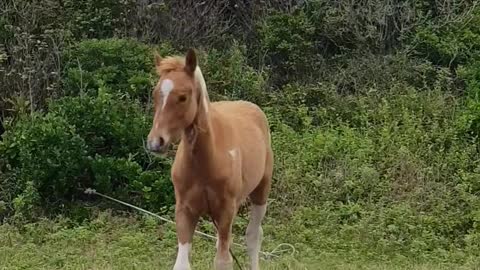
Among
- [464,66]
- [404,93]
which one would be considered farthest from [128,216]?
[464,66]

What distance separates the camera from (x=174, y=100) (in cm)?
564

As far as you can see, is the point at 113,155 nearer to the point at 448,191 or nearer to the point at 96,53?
the point at 96,53

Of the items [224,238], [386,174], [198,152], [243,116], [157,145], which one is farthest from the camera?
[386,174]

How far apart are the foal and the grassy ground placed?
68.5 inches

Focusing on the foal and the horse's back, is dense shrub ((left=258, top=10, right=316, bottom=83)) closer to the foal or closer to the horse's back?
the horse's back

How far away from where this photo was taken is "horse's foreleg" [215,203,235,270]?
246 inches

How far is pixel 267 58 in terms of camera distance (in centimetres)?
1296

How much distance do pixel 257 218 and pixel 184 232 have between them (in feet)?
5.07

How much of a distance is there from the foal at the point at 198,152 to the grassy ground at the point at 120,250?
1739 millimetres

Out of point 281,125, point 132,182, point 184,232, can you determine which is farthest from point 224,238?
point 281,125

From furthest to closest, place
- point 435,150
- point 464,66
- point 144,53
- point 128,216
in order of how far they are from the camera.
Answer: point 464,66 → point 144,53 → point 435,150 → point 128,216

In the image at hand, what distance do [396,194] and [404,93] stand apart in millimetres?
2259

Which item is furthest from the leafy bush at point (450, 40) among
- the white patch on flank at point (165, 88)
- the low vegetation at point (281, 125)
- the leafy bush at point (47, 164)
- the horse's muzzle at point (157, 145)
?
the horse's muzzle at point (157, 145)

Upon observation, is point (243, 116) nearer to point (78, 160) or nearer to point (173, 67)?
point (173, 67)
